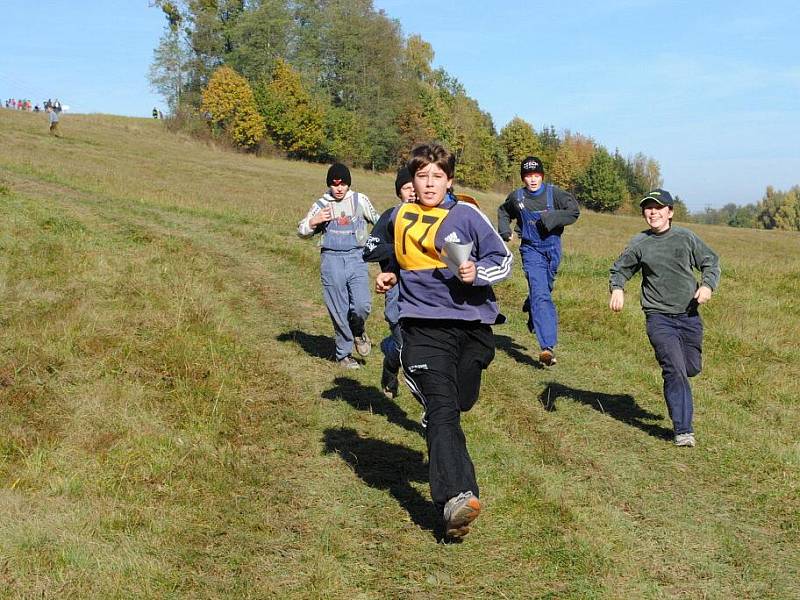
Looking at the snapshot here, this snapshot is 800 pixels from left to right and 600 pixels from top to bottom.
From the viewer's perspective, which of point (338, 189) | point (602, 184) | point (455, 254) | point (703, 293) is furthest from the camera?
point (602, 184)

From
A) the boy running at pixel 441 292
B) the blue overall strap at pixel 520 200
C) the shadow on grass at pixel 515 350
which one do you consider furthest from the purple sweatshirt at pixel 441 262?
the shadow on grass at pixel 515 350

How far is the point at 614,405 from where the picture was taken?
25.0ft

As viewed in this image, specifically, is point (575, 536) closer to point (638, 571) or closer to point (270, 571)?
point (638, 571)

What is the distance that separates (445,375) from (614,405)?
344 centimetres

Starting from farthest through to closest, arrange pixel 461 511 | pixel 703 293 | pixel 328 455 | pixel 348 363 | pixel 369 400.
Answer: pixel 348 363, pixel 369 400, pixel 703 293, pixel 328 455, pixel 461 511

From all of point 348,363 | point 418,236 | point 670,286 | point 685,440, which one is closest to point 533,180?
point 670,286

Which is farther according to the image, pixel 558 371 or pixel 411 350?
pixel 558 371

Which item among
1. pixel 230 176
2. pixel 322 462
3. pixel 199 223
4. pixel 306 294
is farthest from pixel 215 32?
pixel 322 462

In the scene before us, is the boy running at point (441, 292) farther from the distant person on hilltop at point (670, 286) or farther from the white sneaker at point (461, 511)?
the distant person on hilltop at point (670, 286)

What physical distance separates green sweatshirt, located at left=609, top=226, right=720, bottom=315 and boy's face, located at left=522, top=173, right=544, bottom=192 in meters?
2.38

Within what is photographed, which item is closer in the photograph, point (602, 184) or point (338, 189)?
point (338, 189)

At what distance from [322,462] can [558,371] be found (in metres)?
3.97

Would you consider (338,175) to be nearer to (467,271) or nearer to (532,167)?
(532,167)

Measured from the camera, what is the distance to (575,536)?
462 centimetres
